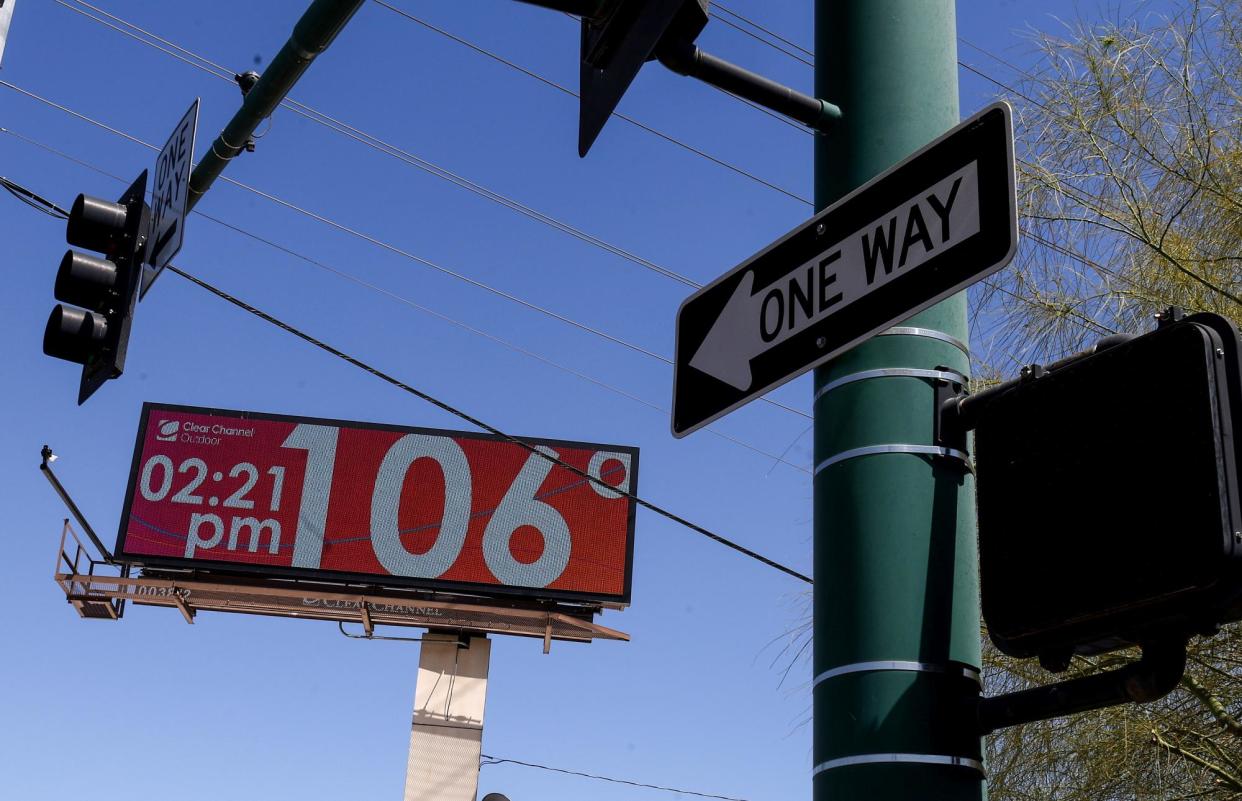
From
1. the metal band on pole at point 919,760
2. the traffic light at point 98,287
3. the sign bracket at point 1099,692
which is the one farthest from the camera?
the traffic light at point 98,287

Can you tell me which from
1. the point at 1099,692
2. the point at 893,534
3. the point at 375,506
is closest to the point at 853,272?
the point at 893,534

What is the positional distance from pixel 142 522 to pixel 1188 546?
25052 millimetres

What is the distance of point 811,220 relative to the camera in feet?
11.8

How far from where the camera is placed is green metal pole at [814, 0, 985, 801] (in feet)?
9.86

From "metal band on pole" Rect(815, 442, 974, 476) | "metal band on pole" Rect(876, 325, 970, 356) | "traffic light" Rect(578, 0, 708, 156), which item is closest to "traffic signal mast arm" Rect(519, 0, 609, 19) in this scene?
"traffic light" Rect(578, 0, 708, 156)

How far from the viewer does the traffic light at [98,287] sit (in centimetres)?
745

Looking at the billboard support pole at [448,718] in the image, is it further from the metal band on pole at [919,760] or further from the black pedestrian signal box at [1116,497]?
the black pedestrian signal box at [1116,497]

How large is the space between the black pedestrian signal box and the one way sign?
0.34 metres

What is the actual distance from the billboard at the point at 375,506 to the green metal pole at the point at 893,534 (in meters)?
21.9

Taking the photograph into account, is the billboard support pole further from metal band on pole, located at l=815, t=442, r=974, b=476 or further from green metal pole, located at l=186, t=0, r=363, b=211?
metal band on pole, located at l=815, t=442, r=974, b=476

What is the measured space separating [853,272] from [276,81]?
3.94 m

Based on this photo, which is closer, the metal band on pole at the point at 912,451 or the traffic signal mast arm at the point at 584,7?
the metal band on pole at the point at 912,451

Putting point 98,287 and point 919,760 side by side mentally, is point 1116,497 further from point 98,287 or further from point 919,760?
point 98,287

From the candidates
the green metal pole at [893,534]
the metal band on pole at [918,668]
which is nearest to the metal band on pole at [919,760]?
the green metal pole at [893,534]
